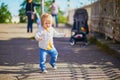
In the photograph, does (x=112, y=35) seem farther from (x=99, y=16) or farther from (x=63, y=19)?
(x=63, y=19)

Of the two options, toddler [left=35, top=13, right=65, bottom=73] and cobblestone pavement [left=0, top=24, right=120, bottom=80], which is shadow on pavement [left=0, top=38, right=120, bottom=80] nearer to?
cobblestone pavement [left=0, top=24, right=120, bottom=80]

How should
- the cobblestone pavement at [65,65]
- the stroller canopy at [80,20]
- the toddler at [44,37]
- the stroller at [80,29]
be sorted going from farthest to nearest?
the stroller canopy at [80,20]
the stroller at [80,29]
the toddler at [44,37]
the cobblestone pavement at [65,65]

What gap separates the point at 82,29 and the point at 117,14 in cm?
198

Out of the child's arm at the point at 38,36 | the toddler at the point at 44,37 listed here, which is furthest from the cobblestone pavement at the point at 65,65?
the child's arm at the point at 38,36

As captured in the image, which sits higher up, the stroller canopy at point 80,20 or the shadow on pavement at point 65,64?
the stroller canopy at point 80,20

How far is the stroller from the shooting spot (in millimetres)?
11782

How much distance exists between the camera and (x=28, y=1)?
1457cm

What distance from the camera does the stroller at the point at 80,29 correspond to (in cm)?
1178

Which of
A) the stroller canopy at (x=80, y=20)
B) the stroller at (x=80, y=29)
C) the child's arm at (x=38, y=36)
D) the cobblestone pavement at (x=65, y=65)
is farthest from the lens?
the stroller canopy at (x=80, y=20)

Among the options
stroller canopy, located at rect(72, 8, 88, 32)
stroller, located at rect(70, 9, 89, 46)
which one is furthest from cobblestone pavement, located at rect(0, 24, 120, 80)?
stroller canopy, located at rect(72, 8, 88, 32)

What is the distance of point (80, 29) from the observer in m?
12.0

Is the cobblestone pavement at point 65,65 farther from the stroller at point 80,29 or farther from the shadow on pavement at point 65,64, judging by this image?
the stroller at point 80,29

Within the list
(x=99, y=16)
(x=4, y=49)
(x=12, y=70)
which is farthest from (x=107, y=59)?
(x=99, y=16)

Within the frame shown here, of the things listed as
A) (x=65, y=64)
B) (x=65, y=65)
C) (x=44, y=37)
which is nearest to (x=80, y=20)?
(x=65, y=64)
